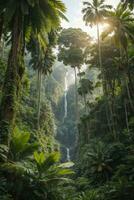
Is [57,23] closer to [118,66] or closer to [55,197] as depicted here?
[55,197]

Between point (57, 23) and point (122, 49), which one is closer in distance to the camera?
point (57, 23)

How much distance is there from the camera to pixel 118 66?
1168 inches

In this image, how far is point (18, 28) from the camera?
12844 millimetres

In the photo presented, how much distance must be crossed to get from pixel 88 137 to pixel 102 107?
3.82m

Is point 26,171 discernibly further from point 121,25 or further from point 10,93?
point 121,25

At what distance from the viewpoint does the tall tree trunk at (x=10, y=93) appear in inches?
420

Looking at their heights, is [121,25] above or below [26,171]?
above

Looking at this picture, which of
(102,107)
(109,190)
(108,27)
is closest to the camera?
(109,190)

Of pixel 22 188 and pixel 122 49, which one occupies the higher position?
pixel 122 49

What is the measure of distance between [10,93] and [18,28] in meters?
3.08

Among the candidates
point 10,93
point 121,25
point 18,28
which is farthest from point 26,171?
point 121,25

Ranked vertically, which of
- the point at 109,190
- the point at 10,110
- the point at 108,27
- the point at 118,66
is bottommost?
the point at 109,190

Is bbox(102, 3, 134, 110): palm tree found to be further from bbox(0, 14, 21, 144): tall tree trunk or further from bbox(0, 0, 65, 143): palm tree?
bbox(0, 14, 21, 144): tall tree trunk

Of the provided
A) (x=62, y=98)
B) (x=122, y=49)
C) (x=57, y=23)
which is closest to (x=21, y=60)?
(x=57, y=23)
